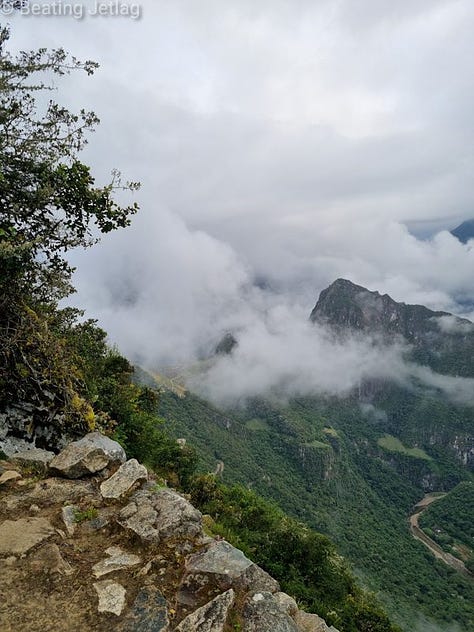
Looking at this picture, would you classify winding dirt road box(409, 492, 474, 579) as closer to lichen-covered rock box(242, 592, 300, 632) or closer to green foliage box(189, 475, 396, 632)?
green foliage box(189, 475, 396, 632)

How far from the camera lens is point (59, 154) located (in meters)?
10.6

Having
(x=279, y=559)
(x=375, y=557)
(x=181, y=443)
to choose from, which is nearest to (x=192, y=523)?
(x=279, y=559)

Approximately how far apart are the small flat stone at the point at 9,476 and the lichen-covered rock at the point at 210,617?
532cm

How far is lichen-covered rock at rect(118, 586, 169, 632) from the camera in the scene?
5.20m

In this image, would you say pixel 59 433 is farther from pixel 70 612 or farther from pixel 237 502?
pixel 237 502

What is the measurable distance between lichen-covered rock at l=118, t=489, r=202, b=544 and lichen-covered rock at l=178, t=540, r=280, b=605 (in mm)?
642

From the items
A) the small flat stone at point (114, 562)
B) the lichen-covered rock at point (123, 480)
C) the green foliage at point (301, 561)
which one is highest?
the lichen-covered rock at point (123, 480)

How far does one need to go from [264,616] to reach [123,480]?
4.32 meters

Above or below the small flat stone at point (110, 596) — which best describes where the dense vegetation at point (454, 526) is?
below

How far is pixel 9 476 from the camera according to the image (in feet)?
28.1

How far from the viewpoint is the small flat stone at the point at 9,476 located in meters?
8.34

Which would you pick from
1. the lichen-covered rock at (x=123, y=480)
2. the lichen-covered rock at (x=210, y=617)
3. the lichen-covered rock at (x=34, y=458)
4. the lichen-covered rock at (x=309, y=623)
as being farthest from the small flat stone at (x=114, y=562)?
the lichen-covered rock at (x=34, y=458)

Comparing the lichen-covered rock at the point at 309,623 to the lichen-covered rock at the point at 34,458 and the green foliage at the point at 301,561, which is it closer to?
the lichen-covered rock at the point at 34,458

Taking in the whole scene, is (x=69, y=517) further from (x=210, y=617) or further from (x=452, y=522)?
(x=452, y=522)
